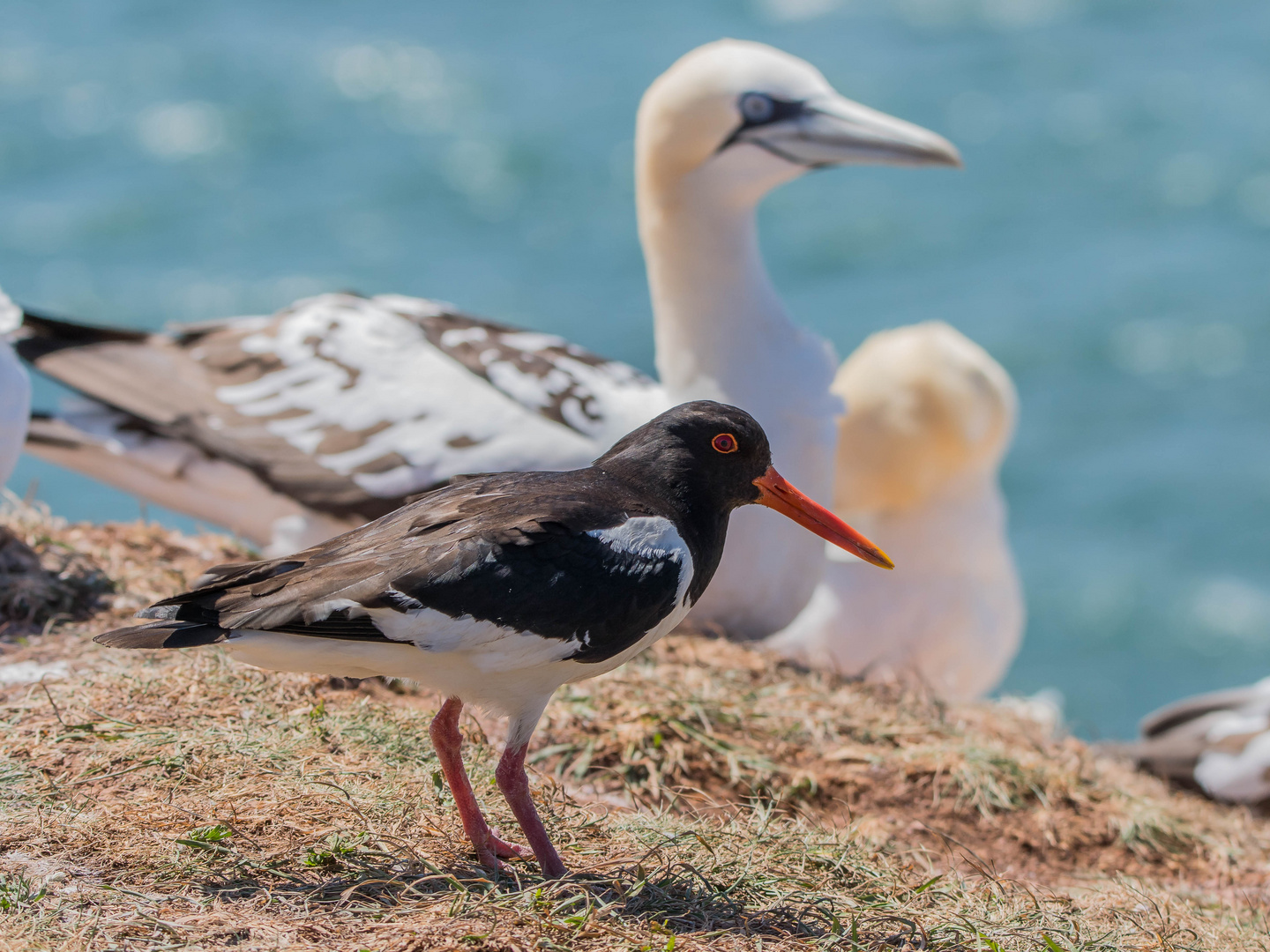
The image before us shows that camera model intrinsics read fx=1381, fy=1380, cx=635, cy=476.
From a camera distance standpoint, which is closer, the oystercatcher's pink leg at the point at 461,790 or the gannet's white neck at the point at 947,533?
the oystercatcher's pink leg at the point at 461,790

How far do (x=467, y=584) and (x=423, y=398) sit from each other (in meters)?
2.80

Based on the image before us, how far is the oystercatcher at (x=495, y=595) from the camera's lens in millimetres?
2664

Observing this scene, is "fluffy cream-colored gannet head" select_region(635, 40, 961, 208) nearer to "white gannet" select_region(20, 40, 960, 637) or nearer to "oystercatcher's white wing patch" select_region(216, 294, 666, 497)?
"white gannet" select_region(20, 40, 960, 637)

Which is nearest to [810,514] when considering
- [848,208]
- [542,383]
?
[542,383]

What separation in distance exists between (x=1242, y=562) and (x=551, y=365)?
10933 millimetres

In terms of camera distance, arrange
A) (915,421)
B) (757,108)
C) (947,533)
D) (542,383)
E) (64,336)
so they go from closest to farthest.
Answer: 1. (757,108)
2. (542,383)
3. (64,336)
4. (915,421)
5. (947,533)

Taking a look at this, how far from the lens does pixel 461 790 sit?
2930mm

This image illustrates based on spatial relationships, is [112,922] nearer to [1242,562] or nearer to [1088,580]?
[1088,580]

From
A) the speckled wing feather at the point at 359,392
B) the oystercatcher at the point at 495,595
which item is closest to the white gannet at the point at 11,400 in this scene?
the speckled wing feather at the point at 359,392

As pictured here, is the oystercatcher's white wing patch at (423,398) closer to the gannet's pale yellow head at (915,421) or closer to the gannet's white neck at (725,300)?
the gannet's white neck at (725,300)

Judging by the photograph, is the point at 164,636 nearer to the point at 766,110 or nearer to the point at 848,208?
the point at 766,110

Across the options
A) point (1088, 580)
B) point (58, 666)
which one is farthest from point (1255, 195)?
point (58, 666)

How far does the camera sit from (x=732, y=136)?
539 centimetres

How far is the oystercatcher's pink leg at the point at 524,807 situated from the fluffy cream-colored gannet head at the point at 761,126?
3152mm
